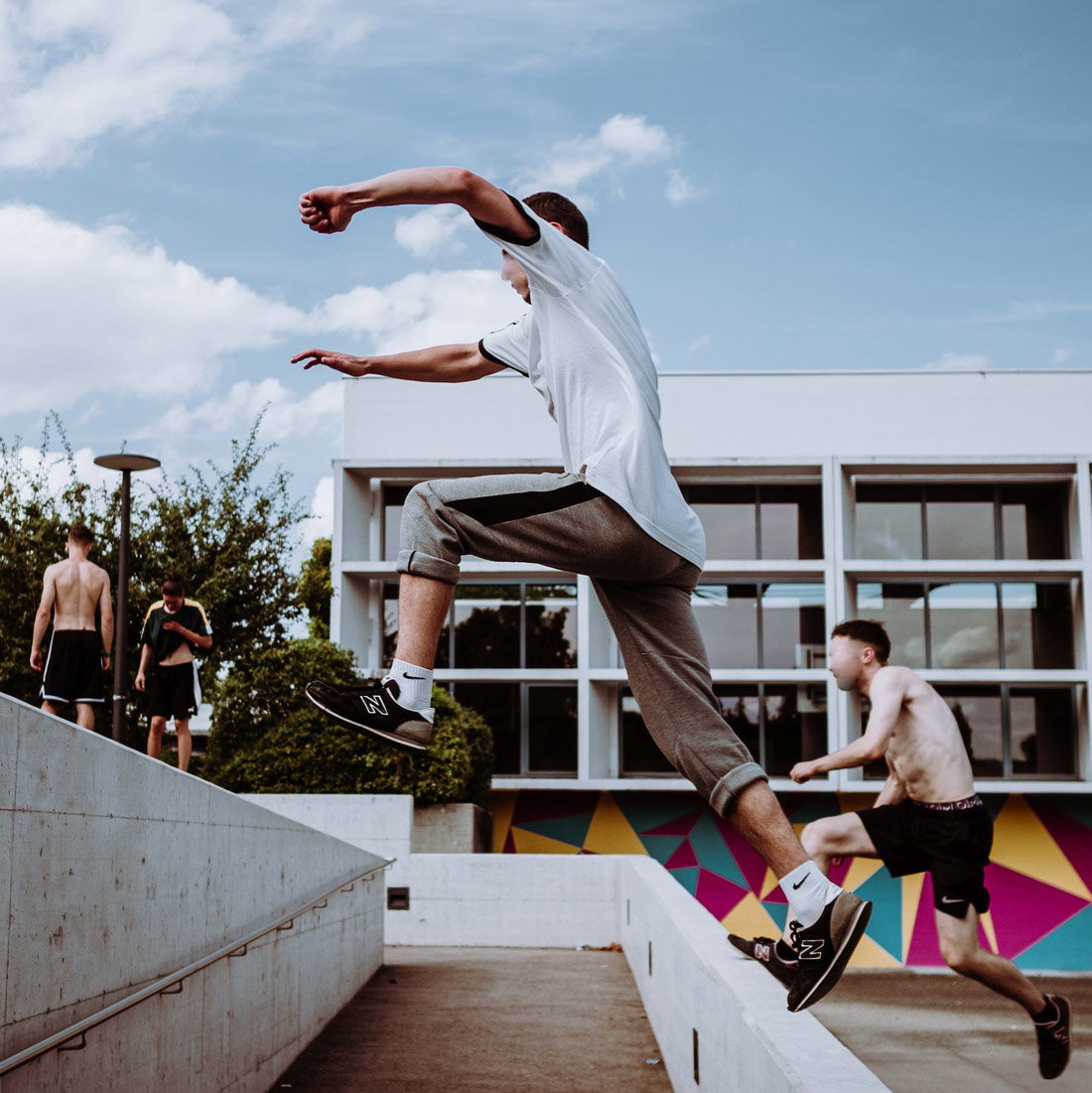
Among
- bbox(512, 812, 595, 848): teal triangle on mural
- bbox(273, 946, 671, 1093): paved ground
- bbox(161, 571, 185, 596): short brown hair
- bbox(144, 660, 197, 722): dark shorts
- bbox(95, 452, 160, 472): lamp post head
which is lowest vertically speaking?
bbox(512, 812, 595, 848): teal triangle on mural

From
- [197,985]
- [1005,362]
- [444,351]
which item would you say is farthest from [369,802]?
[1005,362]

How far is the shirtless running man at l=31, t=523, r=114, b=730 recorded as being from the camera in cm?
915

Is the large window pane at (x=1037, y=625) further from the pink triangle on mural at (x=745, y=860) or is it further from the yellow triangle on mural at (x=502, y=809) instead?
the yellow triangle on mural at (x=502, y=809)

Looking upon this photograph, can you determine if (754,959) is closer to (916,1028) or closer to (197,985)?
(197,985)

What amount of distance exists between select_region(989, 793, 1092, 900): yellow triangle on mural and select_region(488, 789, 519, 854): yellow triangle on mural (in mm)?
9630

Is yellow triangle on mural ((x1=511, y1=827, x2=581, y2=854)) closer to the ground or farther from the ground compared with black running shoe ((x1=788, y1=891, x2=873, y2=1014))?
closer to the ground

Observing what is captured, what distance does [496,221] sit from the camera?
2797mm

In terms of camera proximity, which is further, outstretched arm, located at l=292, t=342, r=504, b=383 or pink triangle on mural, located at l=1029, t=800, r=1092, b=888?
pink triangle on mural, located at l=1029, t=800, r=1092, b=888

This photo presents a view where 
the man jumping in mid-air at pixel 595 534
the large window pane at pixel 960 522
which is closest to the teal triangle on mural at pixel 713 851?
the large window pane at pixel 960 522

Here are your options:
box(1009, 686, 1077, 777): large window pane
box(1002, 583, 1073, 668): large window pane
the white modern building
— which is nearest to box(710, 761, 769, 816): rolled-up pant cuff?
the white modern building

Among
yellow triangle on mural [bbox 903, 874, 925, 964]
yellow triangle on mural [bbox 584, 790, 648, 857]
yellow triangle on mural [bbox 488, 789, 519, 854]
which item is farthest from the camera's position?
yellow triangle on mural [bbox 488, 789, 519, 854]

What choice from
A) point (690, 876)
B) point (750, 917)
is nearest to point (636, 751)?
point (690, 876)

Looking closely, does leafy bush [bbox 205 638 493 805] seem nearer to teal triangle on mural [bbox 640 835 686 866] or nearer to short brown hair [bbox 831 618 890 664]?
teal triangle on mural [bbox 640 835 686 866]

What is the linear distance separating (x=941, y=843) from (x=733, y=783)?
3.53 metres
